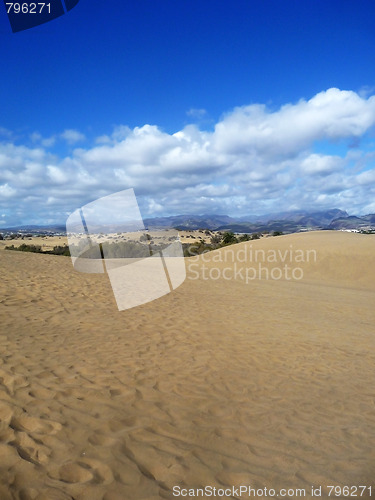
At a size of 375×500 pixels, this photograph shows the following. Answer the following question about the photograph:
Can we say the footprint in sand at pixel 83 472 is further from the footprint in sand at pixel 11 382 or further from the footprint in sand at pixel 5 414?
the footprint in sand at pixel 11 382

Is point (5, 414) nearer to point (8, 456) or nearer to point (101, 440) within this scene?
point (8, 456)

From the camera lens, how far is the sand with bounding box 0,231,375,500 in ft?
10.1

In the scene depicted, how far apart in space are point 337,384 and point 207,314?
479cm

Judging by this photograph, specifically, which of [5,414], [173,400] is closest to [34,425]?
[5,414]

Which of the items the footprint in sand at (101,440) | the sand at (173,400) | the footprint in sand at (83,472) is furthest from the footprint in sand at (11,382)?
the footprint in sand at (83,472)

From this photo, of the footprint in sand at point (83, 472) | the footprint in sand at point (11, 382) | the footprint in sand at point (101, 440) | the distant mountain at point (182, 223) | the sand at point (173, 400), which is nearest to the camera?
the footprint in sand at point (83, 472)

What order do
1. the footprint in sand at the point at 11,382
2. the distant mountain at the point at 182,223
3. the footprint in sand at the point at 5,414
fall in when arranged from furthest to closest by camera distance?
the distant mountain at the point at 182,223, the footprint in sand at the point at 11,382, the footprint in sand at the point at 5,414

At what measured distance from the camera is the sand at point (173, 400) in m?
3.07

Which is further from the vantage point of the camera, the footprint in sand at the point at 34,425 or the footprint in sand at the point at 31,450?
the footprint in sand at the point at 34,425

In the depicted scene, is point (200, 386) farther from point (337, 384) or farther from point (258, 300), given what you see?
point (258, 300)

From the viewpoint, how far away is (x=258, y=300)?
12703mm

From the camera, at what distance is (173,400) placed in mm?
4535

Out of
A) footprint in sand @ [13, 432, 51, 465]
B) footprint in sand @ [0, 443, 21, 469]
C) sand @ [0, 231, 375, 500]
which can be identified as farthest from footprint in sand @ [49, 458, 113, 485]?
footprint in sand @ [0, 443, 21, 469]

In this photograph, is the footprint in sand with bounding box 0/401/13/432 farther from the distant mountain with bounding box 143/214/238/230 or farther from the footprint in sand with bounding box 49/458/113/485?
the distant mountain with bounding box 143/214/238/230
